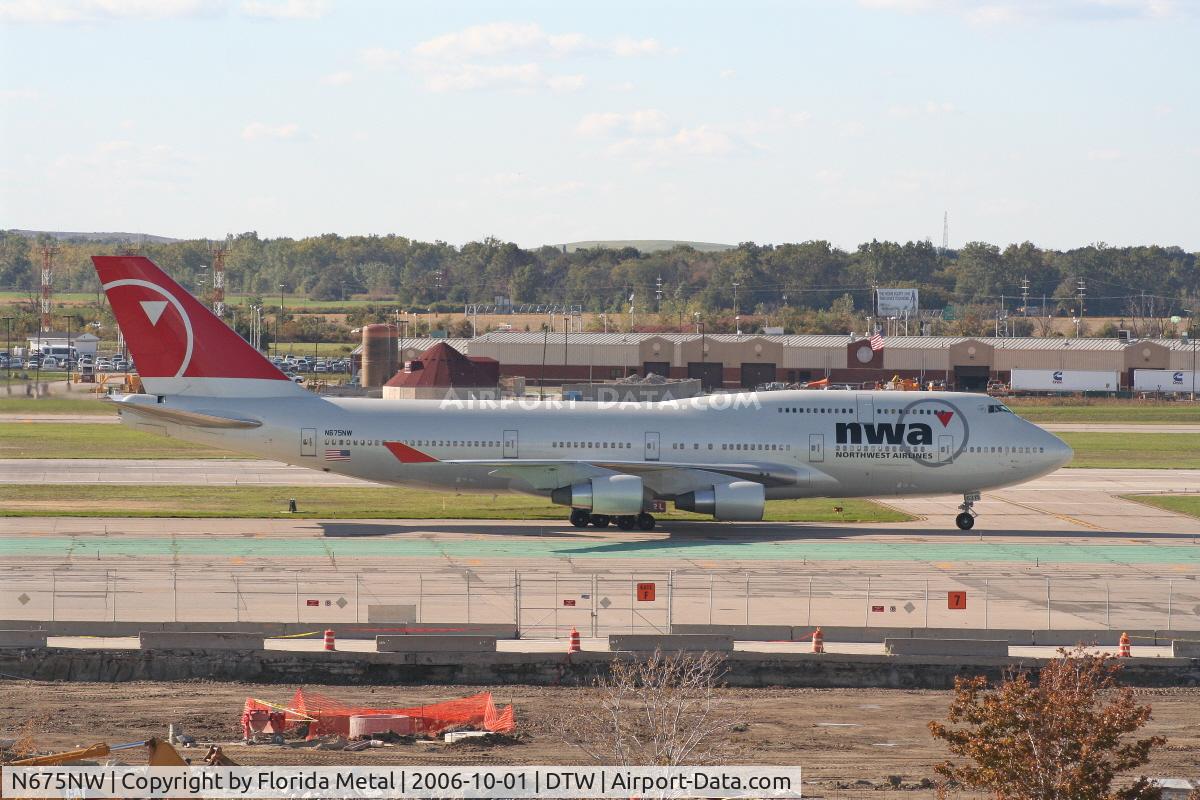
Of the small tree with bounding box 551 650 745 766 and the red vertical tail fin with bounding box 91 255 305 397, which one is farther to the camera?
the red vertical tail fin with bounding box 91 255 305 397

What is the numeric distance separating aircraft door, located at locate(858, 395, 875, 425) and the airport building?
77.8 m

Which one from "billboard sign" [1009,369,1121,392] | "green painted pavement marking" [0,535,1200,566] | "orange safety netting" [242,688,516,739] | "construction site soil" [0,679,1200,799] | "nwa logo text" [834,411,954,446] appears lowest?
"construction site soil" [0,679,1200,799]

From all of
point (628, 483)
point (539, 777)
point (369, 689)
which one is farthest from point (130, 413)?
point (539, 777)

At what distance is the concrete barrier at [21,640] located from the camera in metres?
31.3

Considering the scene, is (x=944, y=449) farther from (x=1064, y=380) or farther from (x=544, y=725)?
(x=1064, y=380)

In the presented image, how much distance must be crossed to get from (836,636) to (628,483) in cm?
1658

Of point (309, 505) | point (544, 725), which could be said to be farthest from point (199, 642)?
point (309, 505)

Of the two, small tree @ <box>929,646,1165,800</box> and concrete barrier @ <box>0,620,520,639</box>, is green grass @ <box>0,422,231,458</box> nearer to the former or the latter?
concrete barrier @ <box>0,620,520,639</box>

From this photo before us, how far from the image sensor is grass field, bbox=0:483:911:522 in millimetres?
52759

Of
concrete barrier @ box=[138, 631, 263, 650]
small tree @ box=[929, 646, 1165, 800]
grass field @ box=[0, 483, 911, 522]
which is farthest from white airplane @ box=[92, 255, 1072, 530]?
small tree @ box=[929, 646, 1165, 800]

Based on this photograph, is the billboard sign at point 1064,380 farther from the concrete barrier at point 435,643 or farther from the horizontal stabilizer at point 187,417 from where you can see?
the concrete barrier at point 435,643

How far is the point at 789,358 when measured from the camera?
444 ft

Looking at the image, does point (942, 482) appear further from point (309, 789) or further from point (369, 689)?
point (309, 789)

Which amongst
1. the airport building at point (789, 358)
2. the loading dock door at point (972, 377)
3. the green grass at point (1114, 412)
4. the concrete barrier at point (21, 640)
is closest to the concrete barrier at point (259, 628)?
the concrete barrier at point (21, 640)
